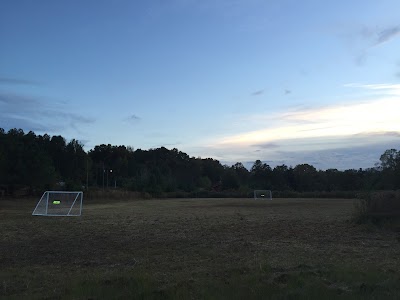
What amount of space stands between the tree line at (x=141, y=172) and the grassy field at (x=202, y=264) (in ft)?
29.5

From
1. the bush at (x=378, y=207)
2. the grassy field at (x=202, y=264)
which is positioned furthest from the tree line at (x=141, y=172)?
the grassy field at (x=202, y=264)

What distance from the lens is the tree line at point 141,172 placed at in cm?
6141

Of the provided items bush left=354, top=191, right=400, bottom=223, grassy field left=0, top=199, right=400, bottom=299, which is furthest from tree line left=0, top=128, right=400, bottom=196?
grassy field left=0, top=199, right=400, bottom=299

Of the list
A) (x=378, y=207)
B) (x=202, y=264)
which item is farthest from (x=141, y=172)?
(x=202, y=264)

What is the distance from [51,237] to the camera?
1730cm

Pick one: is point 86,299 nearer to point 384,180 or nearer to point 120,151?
point 384,180

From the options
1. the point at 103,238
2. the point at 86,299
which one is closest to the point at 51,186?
the point at 103,238

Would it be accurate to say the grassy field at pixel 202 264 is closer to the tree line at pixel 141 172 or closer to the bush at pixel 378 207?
the bush at pixel 378 207

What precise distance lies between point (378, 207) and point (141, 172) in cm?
10317

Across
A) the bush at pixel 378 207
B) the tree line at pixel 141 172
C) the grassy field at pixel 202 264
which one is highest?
the tree line at pixel 141 172

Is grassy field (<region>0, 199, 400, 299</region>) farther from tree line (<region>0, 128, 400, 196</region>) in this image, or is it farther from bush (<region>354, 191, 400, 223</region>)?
tree line (<region>0, 128, 400, 196</region>)

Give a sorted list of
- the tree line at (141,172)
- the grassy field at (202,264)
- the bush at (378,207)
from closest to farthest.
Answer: the grassy field at (202,264), the bush at (378,207), the tree line at (141,172)

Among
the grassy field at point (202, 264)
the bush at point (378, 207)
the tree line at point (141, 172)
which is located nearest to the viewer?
the grassy field at point (202, 264)

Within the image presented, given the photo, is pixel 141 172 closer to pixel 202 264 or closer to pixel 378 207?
pixel 378 207
